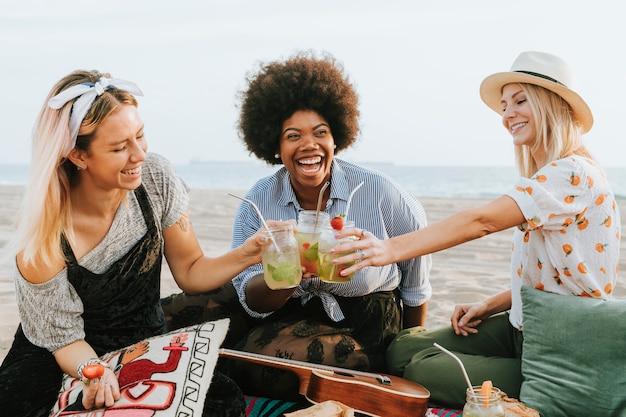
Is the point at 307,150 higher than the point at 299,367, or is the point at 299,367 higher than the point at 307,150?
the point at 307,150

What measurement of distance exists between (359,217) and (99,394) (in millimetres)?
1958

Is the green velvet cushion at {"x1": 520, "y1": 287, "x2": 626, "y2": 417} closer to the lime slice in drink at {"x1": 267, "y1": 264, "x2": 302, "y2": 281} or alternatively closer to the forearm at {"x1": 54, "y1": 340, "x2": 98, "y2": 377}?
the lime slice in drink at {"x1": 267, "y1": 264, "x2": 302, "y2": 281}

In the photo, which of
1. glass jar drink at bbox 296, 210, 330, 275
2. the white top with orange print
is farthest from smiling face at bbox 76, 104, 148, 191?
the white top with orange print

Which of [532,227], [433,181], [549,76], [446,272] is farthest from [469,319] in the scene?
[433,181]

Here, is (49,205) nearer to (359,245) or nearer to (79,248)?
(79,248)

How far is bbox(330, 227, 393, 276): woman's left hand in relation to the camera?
3.12m

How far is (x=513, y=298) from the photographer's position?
3.69m

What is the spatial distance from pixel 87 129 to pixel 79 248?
63 centimetres

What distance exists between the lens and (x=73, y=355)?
10.8 feet

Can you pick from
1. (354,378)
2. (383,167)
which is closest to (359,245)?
(354,378)

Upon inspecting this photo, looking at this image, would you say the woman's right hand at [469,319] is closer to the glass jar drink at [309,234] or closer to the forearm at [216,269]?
the glass jar drink at [309,234]

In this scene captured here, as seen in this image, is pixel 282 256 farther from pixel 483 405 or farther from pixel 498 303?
pixel 498 303

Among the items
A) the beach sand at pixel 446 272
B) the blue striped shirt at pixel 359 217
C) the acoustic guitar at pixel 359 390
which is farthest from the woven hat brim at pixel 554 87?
the beach sand at pixel 446 272

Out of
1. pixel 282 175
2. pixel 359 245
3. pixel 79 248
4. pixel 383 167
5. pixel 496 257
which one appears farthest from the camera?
pixel 383 167
